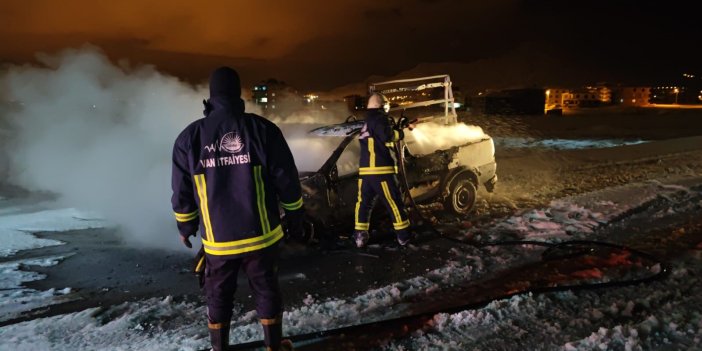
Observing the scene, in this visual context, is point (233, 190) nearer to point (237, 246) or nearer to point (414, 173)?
point (237, 246)

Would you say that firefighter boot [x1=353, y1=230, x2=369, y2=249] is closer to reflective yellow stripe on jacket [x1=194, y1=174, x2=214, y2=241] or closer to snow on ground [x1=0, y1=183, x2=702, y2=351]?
snow on ground [x1=0, y1=183, x2=702, y2=351]

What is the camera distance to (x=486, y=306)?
4.28 meters

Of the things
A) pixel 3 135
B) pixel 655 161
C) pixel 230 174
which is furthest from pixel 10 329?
pixel 3 135

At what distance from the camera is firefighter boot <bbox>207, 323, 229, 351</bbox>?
11.0 feet

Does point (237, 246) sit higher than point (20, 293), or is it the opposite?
point (237, 246)

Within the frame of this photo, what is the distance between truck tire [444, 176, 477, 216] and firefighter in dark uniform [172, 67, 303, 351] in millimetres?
4700

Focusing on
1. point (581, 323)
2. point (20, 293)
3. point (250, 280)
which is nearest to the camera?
point (250, 280)

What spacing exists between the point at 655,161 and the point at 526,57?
91850 mm

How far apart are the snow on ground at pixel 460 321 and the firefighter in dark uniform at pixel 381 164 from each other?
112 cm

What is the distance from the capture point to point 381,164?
20.3 feet

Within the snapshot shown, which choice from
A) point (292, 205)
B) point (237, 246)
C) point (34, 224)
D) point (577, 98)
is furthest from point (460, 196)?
point (577, 98)

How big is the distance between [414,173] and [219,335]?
429cm

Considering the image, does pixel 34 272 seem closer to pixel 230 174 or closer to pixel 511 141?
pixel 230 174

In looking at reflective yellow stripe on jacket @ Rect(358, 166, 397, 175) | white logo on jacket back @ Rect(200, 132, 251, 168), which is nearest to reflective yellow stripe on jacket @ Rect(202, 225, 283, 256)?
white logo on jacket back @ Rect(200, 132, 251, 168)
